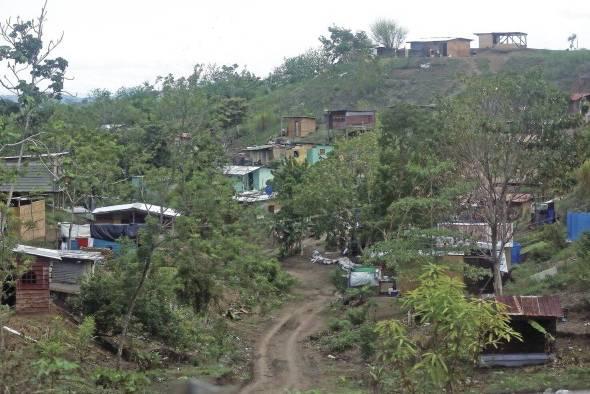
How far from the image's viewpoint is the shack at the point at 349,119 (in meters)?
47.3

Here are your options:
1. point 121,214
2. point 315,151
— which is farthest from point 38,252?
point 315,151

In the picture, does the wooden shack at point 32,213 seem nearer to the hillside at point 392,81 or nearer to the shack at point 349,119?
the shack at point 349,119

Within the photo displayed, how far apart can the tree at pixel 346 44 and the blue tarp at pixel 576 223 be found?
133 feet

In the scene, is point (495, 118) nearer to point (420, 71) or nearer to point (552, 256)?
point (552, 256)

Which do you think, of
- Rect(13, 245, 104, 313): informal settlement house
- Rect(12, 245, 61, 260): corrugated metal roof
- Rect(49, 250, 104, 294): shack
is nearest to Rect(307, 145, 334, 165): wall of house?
Rect(49, 250, 104, 294): shack

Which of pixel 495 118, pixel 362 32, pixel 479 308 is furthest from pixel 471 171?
pixel 362 32

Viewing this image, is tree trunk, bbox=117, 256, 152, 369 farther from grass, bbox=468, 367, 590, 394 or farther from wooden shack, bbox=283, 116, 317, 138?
wooden shack, bbox=283, 116, 317, 138

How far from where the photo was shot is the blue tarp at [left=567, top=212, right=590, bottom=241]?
2480cm

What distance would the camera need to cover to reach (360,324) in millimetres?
21781

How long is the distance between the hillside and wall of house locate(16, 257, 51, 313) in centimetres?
3594

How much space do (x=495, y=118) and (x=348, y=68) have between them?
43297 mm

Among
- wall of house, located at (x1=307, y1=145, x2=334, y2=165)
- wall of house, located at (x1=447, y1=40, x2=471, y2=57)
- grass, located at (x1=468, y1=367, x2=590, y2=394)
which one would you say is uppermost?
wall of house, located at (x1=447, y1=40, x2=471, y2=57)

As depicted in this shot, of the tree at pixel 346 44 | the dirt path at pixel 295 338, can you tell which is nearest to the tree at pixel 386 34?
the tree at pixel 346 44

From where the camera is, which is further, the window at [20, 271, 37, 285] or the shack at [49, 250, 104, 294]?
the shack at [49, 250, 104, 294]
